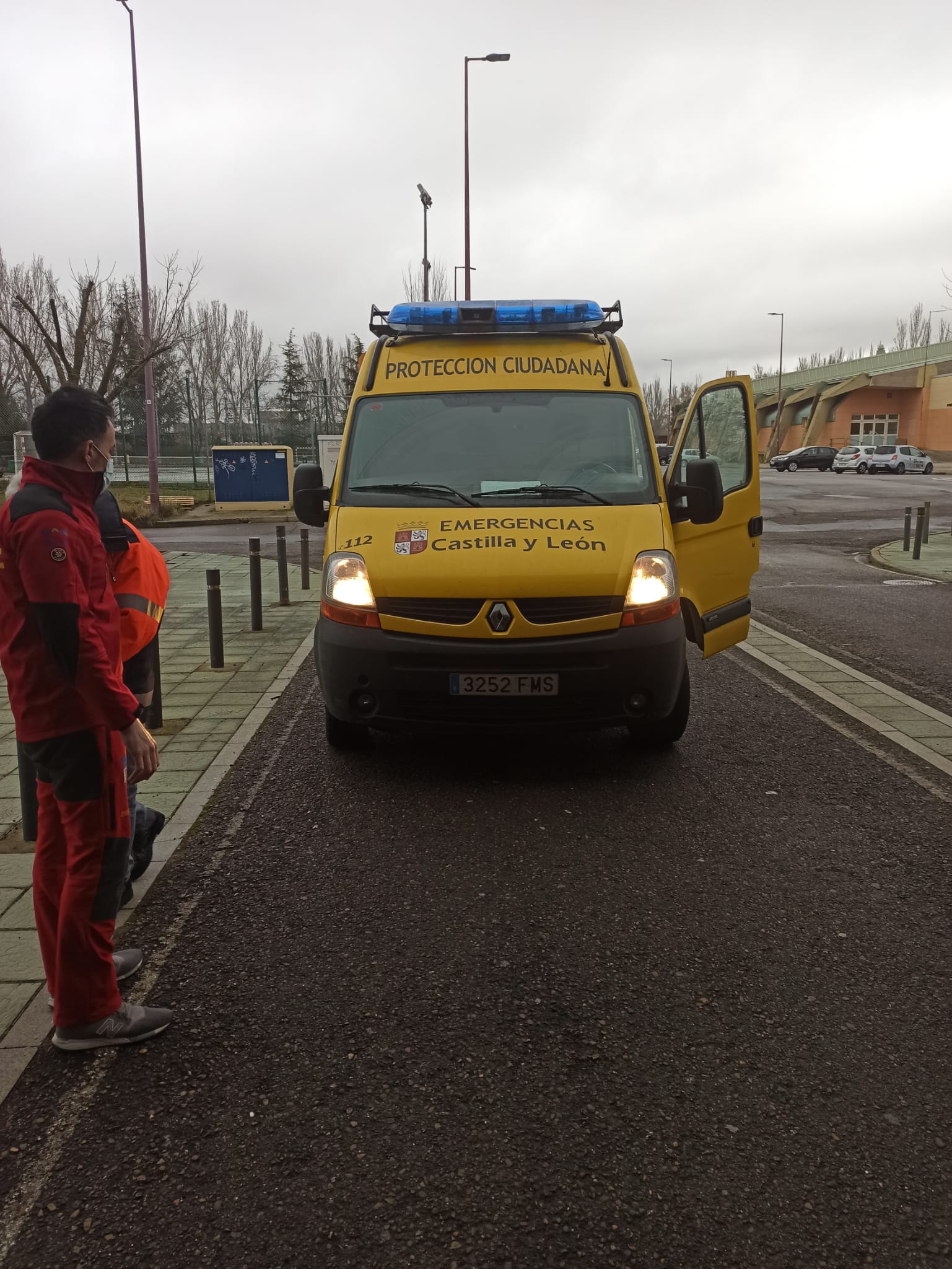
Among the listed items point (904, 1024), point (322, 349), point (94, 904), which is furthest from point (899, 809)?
point (322, 349)

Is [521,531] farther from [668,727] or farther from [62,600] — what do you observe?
[62,600]

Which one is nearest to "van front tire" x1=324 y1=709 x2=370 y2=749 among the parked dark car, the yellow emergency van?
the yellow emergency van

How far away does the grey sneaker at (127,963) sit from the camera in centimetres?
337

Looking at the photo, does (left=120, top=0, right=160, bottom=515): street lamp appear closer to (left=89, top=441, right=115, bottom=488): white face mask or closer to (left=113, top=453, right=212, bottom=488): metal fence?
(left=113, top=453, right=212, bottom=488): metal fence

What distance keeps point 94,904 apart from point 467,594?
2.49 m

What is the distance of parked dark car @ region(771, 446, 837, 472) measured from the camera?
5962 cm

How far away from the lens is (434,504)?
548 cm

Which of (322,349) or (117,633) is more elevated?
(322,349)

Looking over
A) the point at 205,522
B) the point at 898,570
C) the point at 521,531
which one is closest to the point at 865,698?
the point at 521,531

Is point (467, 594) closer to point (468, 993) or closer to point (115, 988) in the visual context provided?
point (468, 993)

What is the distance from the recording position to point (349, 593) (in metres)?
5.18

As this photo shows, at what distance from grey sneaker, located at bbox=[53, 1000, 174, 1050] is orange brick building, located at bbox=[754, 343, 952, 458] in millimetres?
72099

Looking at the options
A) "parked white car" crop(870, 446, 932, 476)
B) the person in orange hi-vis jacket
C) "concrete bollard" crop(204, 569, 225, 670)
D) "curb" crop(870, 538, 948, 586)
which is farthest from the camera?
"parked white car" crop(870, 446, 932, 476)

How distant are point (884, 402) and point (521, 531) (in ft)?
255
